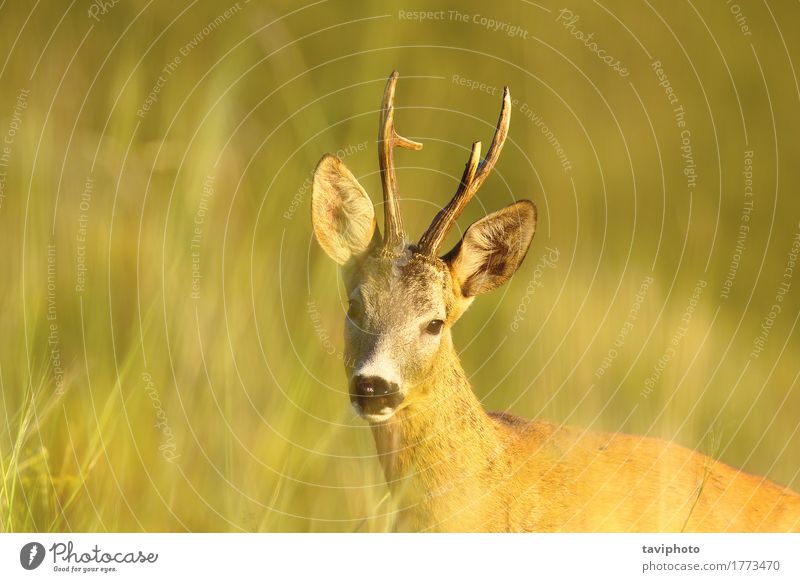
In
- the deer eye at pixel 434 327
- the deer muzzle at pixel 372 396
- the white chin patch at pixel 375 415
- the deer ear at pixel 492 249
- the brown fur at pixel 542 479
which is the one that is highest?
the deer ear at pixel 492 249

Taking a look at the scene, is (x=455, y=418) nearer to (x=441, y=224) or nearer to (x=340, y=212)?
(x=441, y=224)

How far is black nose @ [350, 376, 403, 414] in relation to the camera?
430 centimetres

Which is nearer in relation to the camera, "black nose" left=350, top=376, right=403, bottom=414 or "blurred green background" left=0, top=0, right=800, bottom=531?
"black nose" left=350, top=376, right=403, bottom=414

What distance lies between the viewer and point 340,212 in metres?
4.86

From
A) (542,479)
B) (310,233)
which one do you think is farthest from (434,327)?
(310,233)

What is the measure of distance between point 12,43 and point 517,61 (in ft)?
11.9

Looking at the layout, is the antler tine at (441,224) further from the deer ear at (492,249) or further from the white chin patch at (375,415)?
the white chin patch at (375,415)

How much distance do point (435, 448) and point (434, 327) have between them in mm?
502

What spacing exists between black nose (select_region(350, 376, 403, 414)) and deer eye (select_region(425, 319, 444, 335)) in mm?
343
